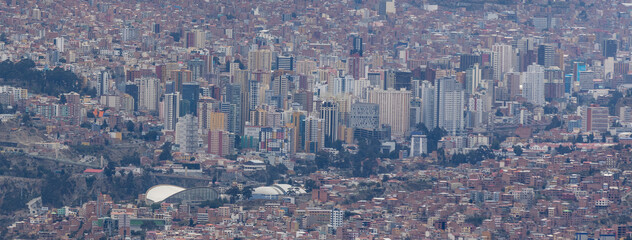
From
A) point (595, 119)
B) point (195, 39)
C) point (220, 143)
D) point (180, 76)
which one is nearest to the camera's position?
point (220, 143)

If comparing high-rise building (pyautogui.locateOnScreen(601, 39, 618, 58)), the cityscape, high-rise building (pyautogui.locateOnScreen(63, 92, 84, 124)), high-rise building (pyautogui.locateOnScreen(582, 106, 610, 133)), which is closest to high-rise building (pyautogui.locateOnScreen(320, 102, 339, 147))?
the cityscape

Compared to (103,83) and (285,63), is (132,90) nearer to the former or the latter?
(103,83)

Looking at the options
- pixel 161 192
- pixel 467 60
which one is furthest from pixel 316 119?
pixel 467 60

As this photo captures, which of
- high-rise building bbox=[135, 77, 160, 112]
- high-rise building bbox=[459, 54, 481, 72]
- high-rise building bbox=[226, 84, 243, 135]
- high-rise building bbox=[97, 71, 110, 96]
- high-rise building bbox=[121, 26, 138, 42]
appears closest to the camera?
high-rise building bbox=[226, 84, 243, 135]

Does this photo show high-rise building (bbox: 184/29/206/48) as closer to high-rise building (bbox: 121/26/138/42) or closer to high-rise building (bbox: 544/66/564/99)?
high-rise building (bbox: 121/26/138/42)

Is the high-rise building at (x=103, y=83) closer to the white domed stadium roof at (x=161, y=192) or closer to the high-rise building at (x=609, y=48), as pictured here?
the white domed stadium roof at (x=161, y=192)

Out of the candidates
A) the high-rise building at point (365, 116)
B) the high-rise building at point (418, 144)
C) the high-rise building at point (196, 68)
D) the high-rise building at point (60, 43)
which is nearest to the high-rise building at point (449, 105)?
the high-rise building at point (365, 116)
